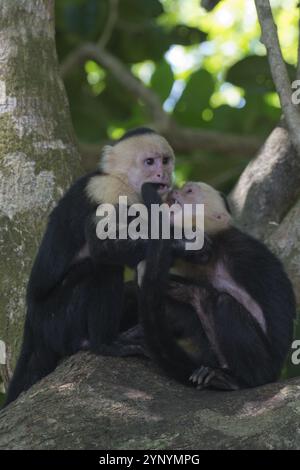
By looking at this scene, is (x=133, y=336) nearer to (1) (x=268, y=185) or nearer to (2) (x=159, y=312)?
(2) (x=159, y=312)

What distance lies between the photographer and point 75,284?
4.38 m

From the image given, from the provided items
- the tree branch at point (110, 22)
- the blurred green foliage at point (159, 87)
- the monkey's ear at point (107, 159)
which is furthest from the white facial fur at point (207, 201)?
the tree branch at point (110, 22)

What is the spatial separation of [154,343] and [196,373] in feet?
0.84

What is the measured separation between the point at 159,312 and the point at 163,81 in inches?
162

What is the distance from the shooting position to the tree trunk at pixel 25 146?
15.4 ft

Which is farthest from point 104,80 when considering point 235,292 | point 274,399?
point 274,399

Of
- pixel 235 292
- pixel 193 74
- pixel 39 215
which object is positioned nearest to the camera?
pixel 235 292

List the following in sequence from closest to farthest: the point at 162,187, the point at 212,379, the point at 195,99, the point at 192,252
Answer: the point at 212,379 < the point at 192,252 < the point at 162,187 < the point at 195,99

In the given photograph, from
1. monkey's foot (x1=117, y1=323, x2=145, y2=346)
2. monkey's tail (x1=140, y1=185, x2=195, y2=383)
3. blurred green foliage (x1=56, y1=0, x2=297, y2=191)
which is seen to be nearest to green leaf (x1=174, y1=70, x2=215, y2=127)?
blurred green foliage (x1=56, y1=0, x2=297, y2=191)

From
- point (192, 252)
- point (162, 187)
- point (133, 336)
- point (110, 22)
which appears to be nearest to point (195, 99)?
point (110, 22)

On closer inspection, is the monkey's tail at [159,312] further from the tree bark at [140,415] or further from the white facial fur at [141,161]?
the white facial fur at [141,161]

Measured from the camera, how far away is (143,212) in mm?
4363

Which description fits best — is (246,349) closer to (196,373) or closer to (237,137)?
(196,373)

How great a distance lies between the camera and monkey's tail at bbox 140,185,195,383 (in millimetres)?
3770
